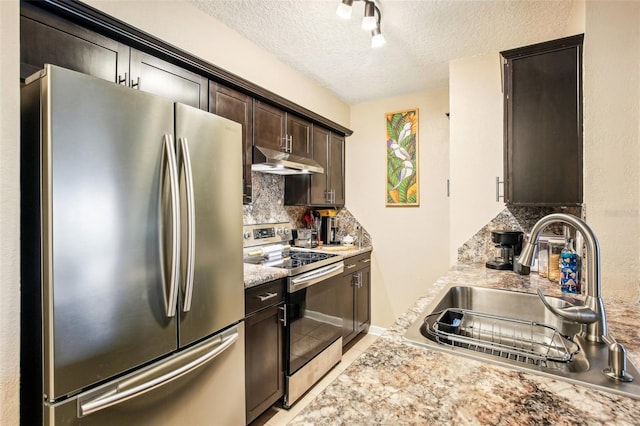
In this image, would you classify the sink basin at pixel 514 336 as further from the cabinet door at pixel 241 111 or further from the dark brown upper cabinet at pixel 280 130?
the dark brown upper cabinet at pixel 280 130

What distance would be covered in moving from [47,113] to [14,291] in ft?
1.99

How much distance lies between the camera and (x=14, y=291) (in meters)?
1.03

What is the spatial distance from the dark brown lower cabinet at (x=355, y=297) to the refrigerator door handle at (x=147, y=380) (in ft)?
5.36

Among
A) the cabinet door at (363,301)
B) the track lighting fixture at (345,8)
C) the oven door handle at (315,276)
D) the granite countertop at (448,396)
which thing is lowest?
the cabinet door at (363,301)

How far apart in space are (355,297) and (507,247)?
1539 mm

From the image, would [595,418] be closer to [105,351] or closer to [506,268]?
[105,351]

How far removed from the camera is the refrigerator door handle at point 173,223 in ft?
4.17

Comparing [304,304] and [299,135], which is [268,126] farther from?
[304,304]

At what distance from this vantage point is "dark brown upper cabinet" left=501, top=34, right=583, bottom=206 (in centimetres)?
160

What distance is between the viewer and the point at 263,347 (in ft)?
6.48

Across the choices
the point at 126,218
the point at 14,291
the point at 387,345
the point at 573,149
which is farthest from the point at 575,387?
the point at 14,291

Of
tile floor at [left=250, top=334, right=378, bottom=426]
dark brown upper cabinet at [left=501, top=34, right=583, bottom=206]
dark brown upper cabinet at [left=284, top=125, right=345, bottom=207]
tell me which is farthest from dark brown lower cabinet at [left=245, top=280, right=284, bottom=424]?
dark brown upper cabinet at [left=501, top=34, right=583, bottom=206]

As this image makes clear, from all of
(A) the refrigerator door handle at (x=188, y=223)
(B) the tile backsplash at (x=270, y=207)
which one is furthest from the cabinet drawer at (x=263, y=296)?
(B) the tile backsplash at (x=270, y=207)

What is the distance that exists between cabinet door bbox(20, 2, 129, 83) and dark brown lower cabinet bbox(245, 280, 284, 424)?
1382 mm
